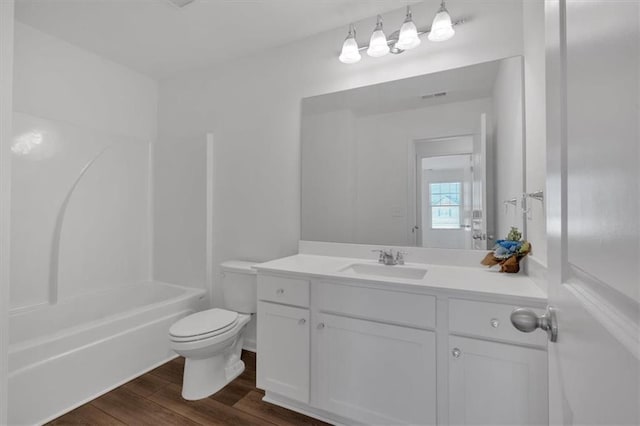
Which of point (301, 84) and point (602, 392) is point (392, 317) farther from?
point (301, 84)

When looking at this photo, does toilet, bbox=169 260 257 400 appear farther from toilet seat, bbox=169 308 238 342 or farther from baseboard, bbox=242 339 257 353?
baseboard, bbox=242 339 257 353

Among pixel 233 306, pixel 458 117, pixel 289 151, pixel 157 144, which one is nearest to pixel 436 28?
pixel 458 117

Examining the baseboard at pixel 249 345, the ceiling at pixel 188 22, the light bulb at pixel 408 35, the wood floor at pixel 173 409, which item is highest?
the ceiling at pixel 188 22

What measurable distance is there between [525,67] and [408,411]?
1.86m

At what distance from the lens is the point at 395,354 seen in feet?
4.81

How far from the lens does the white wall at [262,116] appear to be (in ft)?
6.52

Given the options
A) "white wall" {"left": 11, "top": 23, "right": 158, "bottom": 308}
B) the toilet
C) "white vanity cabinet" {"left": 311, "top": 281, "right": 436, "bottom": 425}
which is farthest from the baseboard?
"white wall" {"left": 11, "top": 23, "right": 158, "bottom": 308}

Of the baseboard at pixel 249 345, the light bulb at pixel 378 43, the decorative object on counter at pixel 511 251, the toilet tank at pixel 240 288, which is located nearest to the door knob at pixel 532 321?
the decorative object on counter at pixel 511 251

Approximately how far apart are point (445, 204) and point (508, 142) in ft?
1.56

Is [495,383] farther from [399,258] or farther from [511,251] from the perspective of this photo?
[399,258]

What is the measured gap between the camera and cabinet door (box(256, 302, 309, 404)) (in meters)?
1.70

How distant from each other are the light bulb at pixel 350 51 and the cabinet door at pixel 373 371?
1651 millimetres

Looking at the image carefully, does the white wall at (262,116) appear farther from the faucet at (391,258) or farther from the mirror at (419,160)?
the faucet at (391,258)

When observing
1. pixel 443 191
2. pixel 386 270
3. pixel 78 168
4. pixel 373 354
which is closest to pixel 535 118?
pixel 443 191
